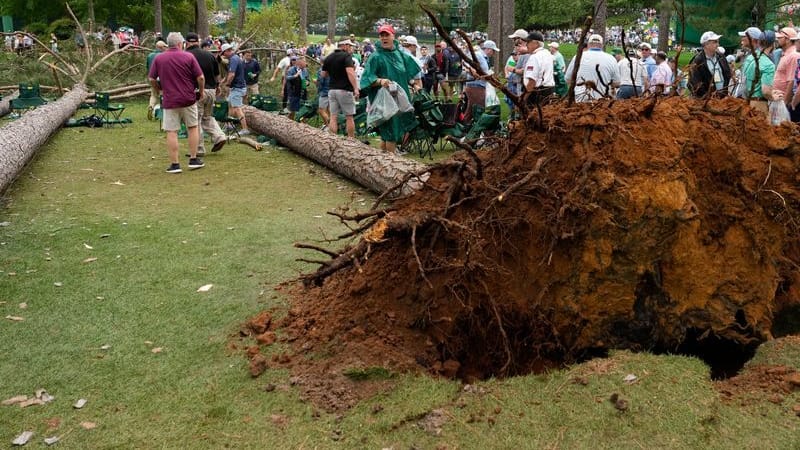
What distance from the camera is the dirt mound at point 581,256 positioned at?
387 cm

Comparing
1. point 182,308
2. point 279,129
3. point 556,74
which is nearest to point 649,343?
point 182,308

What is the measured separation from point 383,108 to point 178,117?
314 cm

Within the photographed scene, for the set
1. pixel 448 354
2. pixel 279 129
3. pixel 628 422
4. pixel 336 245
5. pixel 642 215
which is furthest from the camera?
pixel 279 129

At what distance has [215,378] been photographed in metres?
3.96

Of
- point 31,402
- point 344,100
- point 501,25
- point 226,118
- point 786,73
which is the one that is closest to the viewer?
point 31,402

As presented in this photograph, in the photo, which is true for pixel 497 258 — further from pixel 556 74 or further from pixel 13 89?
pixel 13 89

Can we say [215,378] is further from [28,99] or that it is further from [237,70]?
[28,99]

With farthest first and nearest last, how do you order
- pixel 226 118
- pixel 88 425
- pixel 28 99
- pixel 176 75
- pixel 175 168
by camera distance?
pixel 28 99, pixel 226 118, pixel 175 168, pixel 176 75, pixel 88 425

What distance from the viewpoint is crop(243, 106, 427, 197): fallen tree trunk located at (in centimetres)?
838

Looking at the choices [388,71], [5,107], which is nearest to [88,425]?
[388,71]

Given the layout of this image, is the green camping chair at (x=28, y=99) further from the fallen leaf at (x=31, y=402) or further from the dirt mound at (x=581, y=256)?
the dirt mound at (x=581, y=256)

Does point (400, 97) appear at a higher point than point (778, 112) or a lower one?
higher

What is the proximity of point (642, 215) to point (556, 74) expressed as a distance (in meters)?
8.19

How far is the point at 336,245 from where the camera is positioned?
21.3 feet
